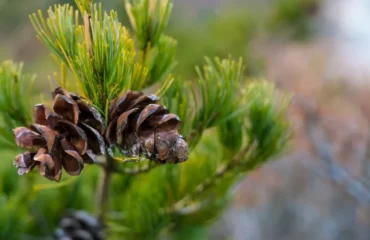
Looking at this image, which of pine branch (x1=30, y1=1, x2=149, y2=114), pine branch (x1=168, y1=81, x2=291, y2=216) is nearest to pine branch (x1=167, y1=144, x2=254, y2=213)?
pine branch (x1=168, y1=81, x2=291, y2=216)

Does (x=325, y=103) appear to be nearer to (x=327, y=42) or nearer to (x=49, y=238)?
(x=327, y=42)

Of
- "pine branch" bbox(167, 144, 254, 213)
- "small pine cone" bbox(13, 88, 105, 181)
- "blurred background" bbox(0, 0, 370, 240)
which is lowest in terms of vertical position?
"blurred background" bbox(0, 0, 370, 240)

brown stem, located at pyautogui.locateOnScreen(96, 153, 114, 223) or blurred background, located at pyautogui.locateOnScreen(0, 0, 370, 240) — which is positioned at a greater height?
brown stem, located at pyautogui.locateOnScreen(96, 153, 114, 223)

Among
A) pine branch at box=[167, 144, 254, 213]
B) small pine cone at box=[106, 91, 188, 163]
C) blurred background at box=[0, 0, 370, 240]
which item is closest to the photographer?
small pine cone at box=[106, 91, 188, 163]

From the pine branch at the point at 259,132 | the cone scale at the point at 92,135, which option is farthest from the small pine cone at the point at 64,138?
the pine branch at the point at 259,132

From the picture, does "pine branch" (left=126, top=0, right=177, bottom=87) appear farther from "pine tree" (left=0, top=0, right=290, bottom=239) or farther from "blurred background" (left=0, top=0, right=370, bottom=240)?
"blurred background" (left=0, top=0, right=370, bottom=240)

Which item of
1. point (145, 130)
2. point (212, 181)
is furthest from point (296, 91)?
point (145, 130)

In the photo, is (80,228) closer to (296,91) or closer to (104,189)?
(104,189)

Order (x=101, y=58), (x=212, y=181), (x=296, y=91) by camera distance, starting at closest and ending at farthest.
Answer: (x=101, y=58) → (x=212, y=181) → (x=296, y=91)
